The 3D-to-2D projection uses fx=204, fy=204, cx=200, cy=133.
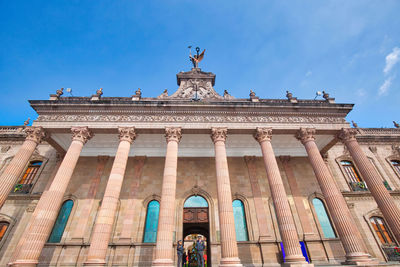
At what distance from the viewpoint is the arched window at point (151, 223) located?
14.9m

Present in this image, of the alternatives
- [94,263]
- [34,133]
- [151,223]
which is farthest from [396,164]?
[34,133]

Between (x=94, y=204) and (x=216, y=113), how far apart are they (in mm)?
11941

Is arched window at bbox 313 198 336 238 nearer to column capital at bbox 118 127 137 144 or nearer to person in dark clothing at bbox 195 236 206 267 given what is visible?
person in dark clothing at bbox 195 236 206 267

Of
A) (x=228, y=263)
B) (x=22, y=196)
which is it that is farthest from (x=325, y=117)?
(x=22, y=196)

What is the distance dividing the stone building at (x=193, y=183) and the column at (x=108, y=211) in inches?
2.7

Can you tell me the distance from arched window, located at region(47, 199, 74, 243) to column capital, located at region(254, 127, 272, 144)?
15459 millimetres

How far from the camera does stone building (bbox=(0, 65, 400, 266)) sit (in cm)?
1177

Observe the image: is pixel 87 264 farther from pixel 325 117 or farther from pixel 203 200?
pixel 325 117

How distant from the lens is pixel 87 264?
9.59 m

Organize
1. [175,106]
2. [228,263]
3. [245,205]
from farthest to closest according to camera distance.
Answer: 1. [245,205]
2. [175,106]
3. [228,263]

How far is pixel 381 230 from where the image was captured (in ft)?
51.8

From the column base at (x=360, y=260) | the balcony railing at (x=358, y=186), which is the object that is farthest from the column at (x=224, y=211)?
the balcony railing at (x=358, y=186)

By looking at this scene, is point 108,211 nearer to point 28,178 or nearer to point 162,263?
point 162,263

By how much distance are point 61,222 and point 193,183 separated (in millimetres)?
10519
